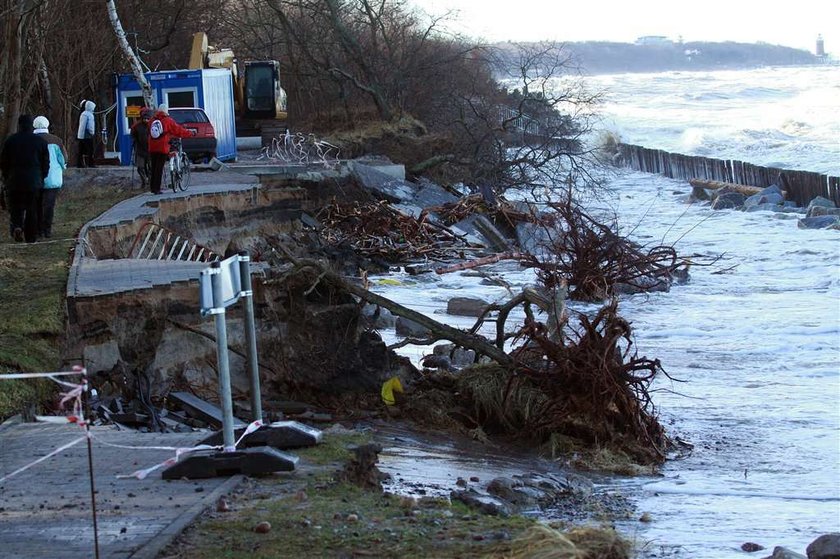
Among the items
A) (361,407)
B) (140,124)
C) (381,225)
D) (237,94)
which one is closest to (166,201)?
(140,124)

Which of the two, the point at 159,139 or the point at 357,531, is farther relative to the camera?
the point at 159,139

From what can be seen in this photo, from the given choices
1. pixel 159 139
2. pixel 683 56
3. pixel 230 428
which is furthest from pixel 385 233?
pixel 683 56

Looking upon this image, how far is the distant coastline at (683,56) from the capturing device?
168500 millimetres

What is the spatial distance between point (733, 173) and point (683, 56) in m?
126

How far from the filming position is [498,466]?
33.5ft

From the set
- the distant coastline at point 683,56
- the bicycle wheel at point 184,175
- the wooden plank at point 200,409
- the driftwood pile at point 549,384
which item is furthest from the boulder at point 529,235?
the distant coastline at point 683,56

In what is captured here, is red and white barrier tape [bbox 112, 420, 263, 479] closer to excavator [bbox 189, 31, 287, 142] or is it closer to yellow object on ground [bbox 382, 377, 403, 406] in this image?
yellow object on ground [bbox 382, 377, 403, 406]

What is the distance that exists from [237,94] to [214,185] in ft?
58.0

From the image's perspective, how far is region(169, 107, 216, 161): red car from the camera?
30.5 meters

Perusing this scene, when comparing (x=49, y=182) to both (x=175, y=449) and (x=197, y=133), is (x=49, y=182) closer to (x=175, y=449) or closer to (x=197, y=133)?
(x=175, y=449)

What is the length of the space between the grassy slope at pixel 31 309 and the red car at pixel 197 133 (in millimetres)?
11396

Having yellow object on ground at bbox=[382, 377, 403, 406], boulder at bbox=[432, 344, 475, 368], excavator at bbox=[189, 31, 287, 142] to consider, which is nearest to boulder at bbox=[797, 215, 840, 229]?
excavator at bbox=[189, 31, 287, 142]

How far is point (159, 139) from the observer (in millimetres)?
21844

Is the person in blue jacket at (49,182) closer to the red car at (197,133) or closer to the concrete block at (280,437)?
the concrete block at (280,437)
